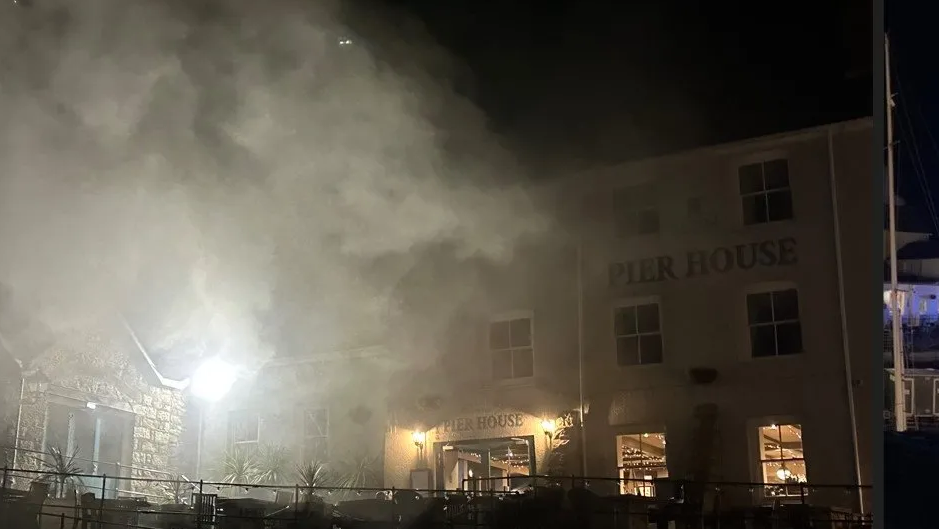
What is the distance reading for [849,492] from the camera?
9.48 meters

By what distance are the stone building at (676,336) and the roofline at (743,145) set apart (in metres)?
Result: 0.02

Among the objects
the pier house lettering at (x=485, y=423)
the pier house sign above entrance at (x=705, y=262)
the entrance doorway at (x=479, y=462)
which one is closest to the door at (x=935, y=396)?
the pier house sign above entrance at (x=705, y=262)

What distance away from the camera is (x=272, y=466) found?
1170 centimetres

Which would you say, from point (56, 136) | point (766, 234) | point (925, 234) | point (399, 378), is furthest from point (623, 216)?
point (56, 136)

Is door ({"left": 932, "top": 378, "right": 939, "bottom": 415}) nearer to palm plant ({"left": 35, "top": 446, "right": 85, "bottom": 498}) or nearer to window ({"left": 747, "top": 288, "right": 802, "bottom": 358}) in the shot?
window ({"left": 747, "top": 288, "right": 802, "bottom": 358})

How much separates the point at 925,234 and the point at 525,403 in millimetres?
7324

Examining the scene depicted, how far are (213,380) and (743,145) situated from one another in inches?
326

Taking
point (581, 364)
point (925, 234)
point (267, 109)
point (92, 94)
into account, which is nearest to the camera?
point (925, 234)

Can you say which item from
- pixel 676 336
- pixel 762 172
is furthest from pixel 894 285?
pixel 762 172

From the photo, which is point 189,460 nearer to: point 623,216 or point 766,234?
point 623,216

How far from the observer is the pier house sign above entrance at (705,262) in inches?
419

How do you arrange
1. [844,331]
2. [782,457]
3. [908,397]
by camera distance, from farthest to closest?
[782,457], [844,331], [908,397]

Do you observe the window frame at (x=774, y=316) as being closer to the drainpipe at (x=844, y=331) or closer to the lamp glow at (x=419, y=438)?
the drainpipe at (x=844, y=331)

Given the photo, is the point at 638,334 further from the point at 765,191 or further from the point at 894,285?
the point at 894,285
